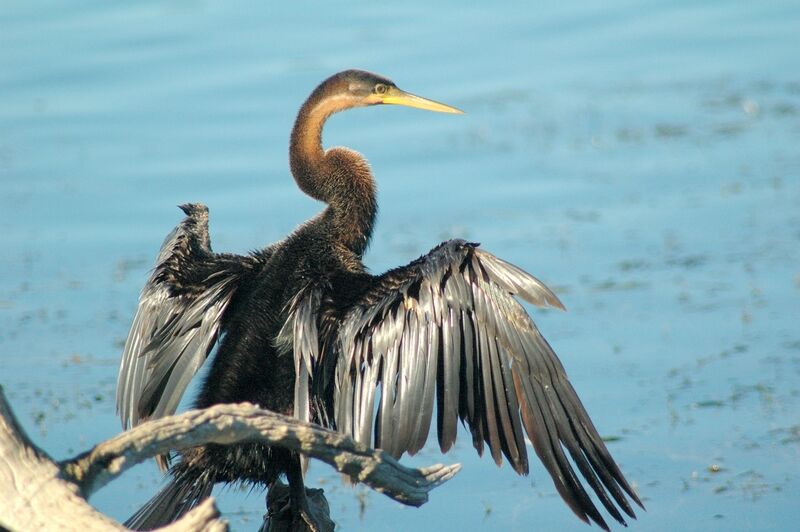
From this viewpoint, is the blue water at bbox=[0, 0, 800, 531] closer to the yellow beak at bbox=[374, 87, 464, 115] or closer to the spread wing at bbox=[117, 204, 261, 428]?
the spread wing at bbox=[117, 204, 261, 428]

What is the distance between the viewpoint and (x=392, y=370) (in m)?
4.52

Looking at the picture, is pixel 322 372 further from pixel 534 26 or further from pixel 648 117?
pixel 534 26

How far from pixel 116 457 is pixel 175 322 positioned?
1596mm

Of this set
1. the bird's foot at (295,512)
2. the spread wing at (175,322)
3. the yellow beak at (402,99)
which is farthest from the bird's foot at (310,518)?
the yellow beak at (402,99)

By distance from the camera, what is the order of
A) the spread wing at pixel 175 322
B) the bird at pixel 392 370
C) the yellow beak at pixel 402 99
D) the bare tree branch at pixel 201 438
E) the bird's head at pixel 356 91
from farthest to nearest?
the yellow beak at pixel 402 99 < the bird's head at pixel 356 91 < the spread wing at pixel 175 322 < the bird at pixel 392 370 < the bare tree branch at pixel 201 438

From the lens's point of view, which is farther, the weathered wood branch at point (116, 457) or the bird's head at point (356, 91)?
the bird's head at point (356, 91)

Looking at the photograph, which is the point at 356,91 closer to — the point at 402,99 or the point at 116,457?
the point at 402,99

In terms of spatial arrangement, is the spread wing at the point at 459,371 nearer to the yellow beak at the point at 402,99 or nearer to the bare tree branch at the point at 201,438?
the bare tree branch at the point at 201,438

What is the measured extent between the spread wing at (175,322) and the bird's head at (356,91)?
0.88 meters

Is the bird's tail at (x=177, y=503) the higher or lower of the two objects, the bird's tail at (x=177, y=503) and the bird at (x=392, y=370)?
the lower

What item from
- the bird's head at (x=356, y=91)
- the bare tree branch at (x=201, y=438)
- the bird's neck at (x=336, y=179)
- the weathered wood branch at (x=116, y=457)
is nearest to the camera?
the weathered wood branch at (x=116, y=457)

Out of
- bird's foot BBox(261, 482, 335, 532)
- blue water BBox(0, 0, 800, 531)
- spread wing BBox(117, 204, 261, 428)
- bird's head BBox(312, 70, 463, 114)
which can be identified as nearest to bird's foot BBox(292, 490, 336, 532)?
bird's foot BBox(261, 482, 335, 532)

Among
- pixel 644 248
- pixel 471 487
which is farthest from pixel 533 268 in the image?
pixel 471 487

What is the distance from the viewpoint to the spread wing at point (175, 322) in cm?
464
